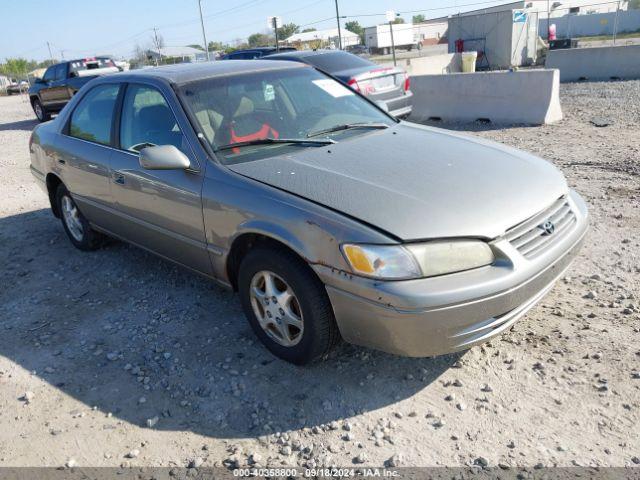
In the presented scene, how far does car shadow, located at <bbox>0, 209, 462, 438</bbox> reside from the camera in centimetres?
296

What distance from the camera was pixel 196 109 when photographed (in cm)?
363

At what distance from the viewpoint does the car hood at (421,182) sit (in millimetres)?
2719

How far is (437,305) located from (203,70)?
2557 mm

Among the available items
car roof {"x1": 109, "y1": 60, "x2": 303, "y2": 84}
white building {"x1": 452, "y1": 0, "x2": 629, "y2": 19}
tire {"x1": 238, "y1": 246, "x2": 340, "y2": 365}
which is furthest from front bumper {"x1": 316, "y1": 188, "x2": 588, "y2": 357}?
white building {"x1": 452, "y1": 0, "x2": 629, "y2": 19}

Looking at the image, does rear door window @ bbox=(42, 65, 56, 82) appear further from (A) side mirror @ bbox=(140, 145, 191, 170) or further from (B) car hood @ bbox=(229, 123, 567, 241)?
(B) car hood @ bbox=(229, 123, 567, 241)

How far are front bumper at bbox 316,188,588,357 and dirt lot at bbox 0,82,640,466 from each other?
394 millimetres

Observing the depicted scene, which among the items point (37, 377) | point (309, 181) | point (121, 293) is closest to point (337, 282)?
point (309, 181)

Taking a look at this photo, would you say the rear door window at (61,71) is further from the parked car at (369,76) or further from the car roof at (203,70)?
the car roof at (203,70)

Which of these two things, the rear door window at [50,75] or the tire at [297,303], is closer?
the tire at [297,303]

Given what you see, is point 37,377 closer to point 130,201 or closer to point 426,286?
point 130,201

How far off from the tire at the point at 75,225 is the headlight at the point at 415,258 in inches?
136

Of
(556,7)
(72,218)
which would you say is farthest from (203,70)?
(556,7)

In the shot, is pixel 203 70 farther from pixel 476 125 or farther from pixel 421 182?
pixel 476 125

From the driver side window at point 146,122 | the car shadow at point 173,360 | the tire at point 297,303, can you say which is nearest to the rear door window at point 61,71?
the car shadow at point 173,360
